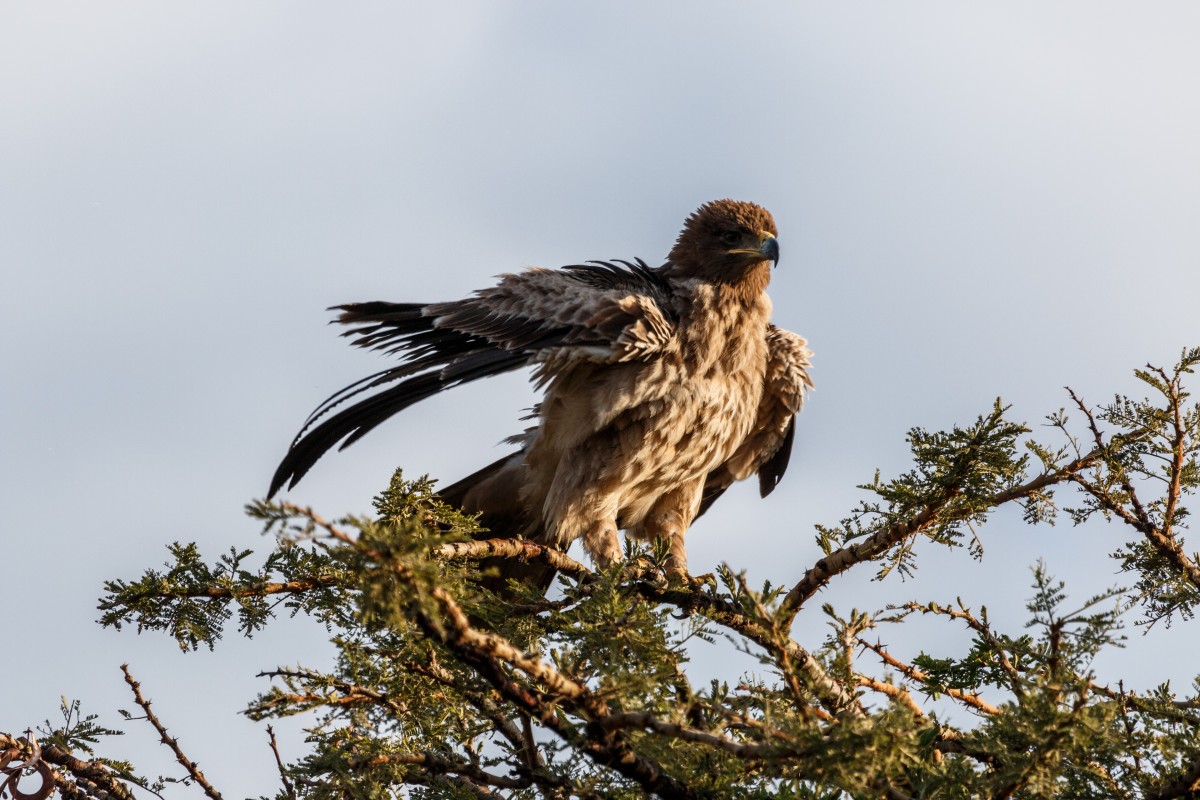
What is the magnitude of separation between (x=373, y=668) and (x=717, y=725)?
1675mm

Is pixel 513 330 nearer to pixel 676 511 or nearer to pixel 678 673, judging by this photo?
pixel 676 511

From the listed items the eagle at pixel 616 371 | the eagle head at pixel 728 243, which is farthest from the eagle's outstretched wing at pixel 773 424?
the eagle head at pixel 728 243

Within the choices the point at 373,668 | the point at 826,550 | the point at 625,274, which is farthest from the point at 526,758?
the point at 625,274

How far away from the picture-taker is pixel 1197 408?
164 inches

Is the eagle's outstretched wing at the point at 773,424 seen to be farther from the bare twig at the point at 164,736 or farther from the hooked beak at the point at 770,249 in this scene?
the bare twig at the point at 164,736

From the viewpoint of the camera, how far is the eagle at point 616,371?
18.6 ft

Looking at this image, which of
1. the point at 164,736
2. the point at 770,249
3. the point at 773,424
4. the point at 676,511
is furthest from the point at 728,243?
the point at 164,736

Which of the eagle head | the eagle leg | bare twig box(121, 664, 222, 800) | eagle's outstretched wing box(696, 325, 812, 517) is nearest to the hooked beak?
the eagle head

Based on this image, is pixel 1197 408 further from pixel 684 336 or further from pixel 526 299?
pixel 526 299

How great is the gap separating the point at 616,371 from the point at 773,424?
1.20 metres

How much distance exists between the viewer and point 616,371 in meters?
5.73

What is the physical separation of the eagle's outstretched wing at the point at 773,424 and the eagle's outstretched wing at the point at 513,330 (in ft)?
2.30

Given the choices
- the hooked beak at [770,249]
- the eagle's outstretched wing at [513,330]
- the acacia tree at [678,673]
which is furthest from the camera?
the hooked beak at [770,249]

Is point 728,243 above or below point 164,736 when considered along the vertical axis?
above
